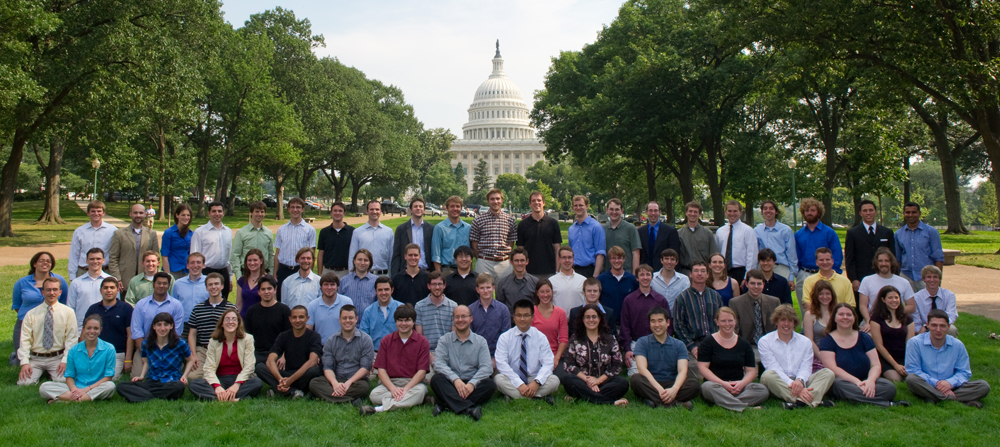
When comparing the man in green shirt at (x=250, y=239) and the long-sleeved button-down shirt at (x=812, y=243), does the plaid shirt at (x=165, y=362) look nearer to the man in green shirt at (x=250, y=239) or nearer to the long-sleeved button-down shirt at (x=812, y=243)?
the man in green shirt at (x=250, y=239)

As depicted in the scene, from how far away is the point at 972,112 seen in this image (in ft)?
70.5

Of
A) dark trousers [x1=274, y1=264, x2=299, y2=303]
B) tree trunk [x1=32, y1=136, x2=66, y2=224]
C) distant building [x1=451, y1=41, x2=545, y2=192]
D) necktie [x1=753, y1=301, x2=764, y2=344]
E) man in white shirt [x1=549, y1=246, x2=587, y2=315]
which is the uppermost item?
distant building [x1=451, y1=41, x2=545, y2=192]

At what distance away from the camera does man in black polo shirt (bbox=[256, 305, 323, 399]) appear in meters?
7.04

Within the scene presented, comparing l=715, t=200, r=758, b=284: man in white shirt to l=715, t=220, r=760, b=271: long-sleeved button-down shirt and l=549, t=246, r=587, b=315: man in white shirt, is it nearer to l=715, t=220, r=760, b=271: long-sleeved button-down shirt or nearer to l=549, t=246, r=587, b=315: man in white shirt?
l=715, t=220, r=760, b=271: long-sleeved button-down shirt

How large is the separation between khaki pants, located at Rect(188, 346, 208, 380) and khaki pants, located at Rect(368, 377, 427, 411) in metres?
1.90

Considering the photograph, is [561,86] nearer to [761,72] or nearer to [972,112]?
[761,72]

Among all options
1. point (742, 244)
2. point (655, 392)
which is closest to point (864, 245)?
point (742, 244)

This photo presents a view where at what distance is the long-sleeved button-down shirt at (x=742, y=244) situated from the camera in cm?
901

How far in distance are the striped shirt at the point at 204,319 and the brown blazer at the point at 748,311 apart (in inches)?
227

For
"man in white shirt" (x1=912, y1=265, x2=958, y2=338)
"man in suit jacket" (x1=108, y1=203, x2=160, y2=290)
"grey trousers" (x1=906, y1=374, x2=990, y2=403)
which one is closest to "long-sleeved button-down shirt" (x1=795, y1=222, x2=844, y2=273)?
"man in white shirt" (x1=912, y1=265, x2=958, y2=338)

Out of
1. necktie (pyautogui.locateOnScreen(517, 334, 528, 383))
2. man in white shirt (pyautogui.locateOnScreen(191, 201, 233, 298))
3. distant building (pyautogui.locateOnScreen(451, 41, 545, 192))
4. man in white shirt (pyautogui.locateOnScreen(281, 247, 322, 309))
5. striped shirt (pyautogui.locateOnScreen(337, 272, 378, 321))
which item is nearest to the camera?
necktie (pyautogui.locateOnScreen(517, 334, 528, 383))


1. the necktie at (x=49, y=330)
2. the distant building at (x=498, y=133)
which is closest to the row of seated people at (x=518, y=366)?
the necktie at (x=49, y=330)

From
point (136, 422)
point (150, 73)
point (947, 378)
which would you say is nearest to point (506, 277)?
point (136, 422)

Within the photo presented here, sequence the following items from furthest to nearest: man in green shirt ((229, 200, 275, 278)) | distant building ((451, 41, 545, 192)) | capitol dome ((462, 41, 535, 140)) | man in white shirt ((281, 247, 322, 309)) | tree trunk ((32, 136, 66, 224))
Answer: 1. capitol dome ((462, 41, 535, 140))
2. distant building ((451, 41, 545, 192))
3. tree trunk ((32, 136, 66, 224))
4. man in green shirt ((229, 200, 275, 278))
5. man in white shirt ((281, 247, 322, 309))
